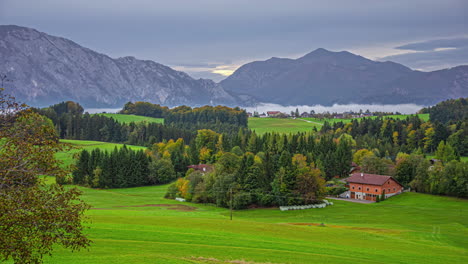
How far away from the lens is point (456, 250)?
3781cm

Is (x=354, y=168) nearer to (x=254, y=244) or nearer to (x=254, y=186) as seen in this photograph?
(x=254, y=186)

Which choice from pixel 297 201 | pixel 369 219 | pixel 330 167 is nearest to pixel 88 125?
pixel 330 167

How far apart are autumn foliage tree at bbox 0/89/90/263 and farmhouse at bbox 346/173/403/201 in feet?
281

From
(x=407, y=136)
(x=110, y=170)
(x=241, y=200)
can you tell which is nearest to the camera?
(x=241, y=200)

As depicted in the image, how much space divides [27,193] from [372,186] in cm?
8874

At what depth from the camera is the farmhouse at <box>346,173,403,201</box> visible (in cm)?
9262

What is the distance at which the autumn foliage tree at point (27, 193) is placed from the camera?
13859 millimetres

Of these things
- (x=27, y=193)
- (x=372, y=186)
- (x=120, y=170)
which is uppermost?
(x=27, y=193)

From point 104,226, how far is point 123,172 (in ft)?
243

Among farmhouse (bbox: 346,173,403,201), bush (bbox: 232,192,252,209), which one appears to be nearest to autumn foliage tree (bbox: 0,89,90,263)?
bush (bbox: 232,192,252,209)

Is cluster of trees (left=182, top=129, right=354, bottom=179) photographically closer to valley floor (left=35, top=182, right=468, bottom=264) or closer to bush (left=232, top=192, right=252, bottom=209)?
bush (left=232, top=192, right=252, bottom=209)

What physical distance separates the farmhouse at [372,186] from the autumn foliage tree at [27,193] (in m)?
85.5

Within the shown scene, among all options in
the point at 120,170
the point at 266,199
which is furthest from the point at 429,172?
the point at 120,170

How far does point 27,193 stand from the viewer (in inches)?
563
